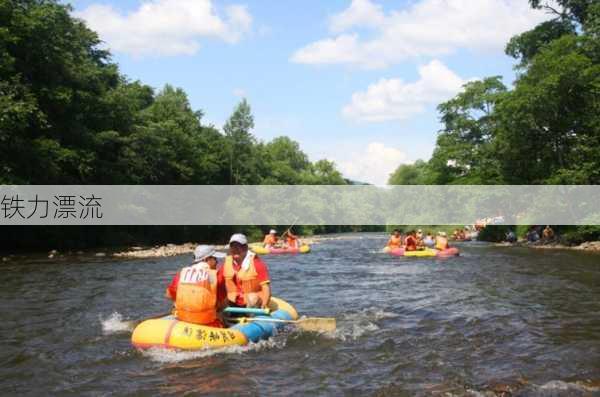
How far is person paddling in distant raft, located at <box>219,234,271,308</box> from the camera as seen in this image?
8750 mm

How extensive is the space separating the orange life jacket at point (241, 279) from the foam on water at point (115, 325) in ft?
6.33

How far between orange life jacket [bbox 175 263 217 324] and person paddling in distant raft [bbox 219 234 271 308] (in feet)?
2.57

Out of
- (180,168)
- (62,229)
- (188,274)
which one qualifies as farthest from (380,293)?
(180,168)

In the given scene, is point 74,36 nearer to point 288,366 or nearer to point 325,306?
point 325,306

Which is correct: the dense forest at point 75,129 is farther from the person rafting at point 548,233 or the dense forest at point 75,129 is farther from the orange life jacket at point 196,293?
the person rafting at point 548,233

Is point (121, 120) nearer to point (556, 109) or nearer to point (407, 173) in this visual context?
point (556, 109)

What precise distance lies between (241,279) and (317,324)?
55.8 inches

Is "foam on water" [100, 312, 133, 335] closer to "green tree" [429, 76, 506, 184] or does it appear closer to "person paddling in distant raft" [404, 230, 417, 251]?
"person paddling in distant raft" [404, 230, 417, 251]

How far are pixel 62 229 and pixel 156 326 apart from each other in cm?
2283

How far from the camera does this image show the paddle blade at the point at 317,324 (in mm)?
9086

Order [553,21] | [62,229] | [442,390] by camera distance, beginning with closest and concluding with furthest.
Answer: [442,390], [62,229], [553,21]

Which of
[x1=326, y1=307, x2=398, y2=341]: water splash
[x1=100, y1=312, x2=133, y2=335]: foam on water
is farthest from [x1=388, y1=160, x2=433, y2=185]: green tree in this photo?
[x1=100, y1=312, x2=133, y2=335]: foam on water

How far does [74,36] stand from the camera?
29.6 m

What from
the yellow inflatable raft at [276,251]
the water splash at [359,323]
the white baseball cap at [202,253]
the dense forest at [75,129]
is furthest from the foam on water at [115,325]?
the yellow inflatable raft at [276,251]
